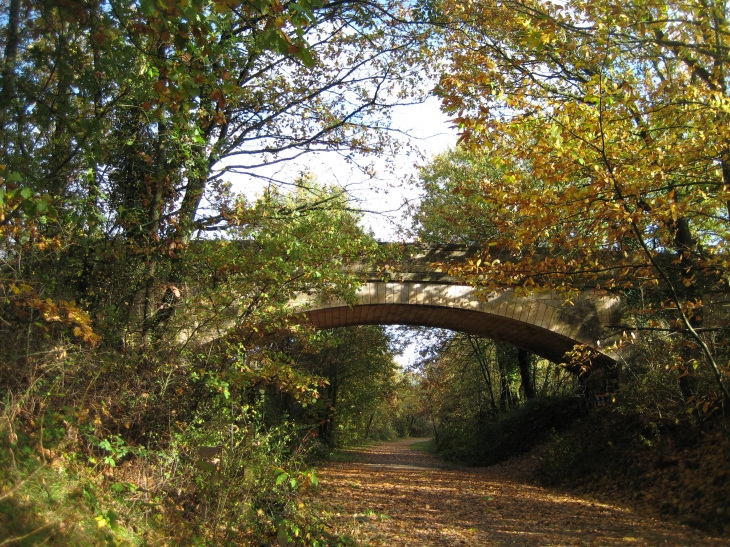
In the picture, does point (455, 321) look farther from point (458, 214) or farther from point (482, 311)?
point (458, 214)

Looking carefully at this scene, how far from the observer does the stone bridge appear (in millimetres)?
12078

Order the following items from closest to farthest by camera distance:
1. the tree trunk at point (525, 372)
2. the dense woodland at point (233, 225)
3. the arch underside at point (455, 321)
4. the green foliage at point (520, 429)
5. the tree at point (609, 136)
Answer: the dense woodland at point (233, 225), the tree at point (609, 136), the arch underside at point (455, 321), the green foliage at point (520, 429), the tree trunk at point (525, 372)

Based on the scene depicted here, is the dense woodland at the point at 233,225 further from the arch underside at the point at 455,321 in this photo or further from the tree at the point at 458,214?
the tree at the point at 458,214

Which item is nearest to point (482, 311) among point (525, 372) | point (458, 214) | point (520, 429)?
point (458, 214)

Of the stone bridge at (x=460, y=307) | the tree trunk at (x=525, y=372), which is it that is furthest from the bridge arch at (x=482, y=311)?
the tree trunk at (x=525, y=372)

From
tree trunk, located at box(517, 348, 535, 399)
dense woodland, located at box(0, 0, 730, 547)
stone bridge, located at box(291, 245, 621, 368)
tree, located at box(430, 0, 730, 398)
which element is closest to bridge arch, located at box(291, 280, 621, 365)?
stone bridge, located at box(291, 245, 621, 368)

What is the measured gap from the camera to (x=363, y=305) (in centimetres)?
1212

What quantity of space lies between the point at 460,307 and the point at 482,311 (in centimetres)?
48

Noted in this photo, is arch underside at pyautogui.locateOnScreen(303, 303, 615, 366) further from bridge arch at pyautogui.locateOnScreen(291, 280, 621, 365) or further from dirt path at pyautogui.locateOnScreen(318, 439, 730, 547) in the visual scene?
dirt path at pyautogui.locateOnScreen(318, 439, 730, 547)

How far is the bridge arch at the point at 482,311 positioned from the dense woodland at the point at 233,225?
245 centimetres

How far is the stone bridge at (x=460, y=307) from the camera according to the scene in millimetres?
12078

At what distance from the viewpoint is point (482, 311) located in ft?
40.6

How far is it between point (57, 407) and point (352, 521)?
11.5ft

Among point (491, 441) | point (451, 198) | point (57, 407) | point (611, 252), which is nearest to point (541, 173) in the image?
point (611, 252)
